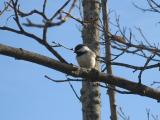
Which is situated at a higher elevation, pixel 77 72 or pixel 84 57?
pixel 84 57

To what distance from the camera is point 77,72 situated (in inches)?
111

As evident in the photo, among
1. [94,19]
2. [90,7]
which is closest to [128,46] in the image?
[94,19]

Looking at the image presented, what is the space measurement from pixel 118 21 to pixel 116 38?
647 mm

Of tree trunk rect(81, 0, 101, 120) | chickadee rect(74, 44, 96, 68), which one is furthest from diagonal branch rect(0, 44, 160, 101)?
chickadee rect(74, 44, 96, 68)

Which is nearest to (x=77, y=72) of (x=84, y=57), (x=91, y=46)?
(x=91, y=46)

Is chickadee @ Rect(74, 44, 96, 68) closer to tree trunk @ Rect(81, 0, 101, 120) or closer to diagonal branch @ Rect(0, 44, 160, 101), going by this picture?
tree trunk @ Rect(81, 0, 101, 120)

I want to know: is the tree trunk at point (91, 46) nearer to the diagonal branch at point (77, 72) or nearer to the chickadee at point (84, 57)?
the chickadee at point (84, 57)

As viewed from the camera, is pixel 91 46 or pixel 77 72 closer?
pixel 77 72

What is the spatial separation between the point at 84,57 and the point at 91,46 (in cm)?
84

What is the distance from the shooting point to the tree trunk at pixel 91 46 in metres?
4.21

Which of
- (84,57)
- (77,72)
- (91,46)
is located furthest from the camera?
(84,57)

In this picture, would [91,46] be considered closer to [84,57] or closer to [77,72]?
[84,57]

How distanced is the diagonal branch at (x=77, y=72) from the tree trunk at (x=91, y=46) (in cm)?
122

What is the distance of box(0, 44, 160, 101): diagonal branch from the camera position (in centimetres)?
262
